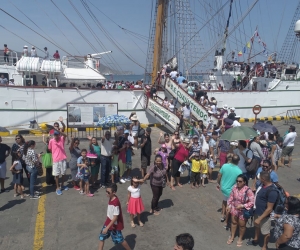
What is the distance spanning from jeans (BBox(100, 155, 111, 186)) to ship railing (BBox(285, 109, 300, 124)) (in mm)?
15115

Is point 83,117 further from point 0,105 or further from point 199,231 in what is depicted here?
point 199,231

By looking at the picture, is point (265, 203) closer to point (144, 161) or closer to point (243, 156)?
point (243, 156)

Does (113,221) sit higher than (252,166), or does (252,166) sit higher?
(252,166)

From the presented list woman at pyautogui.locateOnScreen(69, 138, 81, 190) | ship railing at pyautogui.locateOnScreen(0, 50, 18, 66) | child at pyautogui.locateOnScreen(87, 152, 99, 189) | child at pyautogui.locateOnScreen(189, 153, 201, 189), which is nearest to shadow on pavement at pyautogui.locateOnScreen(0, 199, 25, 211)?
woman at pyautogui.locateOnScreen(69, 138, 81, 190)

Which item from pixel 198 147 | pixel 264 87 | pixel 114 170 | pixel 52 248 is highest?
pixel 264 87

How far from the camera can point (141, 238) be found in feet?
18.1

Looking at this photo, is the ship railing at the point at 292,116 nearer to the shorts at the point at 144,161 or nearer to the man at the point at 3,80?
the shorts at the point at 144,161

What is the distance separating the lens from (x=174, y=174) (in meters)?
7.91

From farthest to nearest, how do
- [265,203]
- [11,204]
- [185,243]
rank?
1. [11,204]
2. [265,203]
3. [185,243]

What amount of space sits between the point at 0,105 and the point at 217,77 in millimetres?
14999

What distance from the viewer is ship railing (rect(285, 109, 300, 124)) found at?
19.7 m

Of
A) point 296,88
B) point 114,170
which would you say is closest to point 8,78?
point 114,170

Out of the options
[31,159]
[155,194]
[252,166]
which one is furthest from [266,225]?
[31,159]

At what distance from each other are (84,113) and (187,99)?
565 cm
